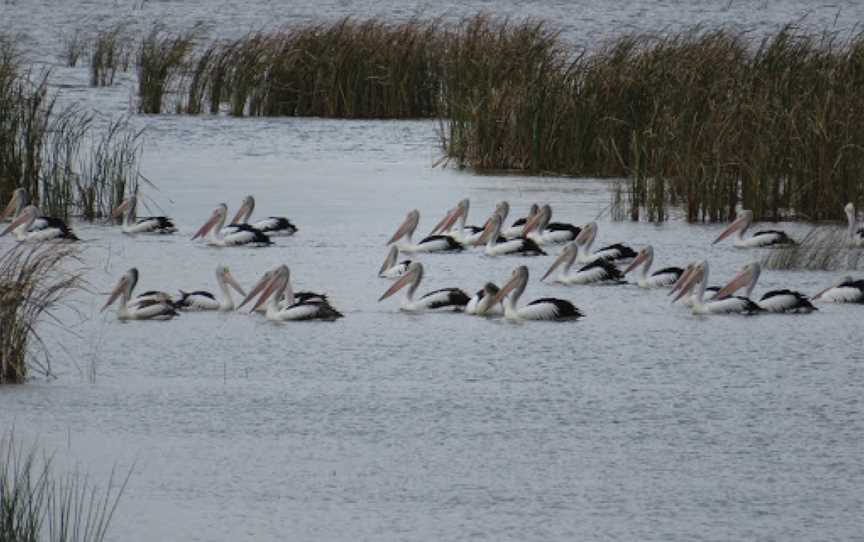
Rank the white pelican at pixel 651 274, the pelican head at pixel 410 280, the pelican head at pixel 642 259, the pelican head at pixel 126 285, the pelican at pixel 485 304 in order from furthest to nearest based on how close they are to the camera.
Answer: the pelican head at pixel 642 259, the white pelican at pixel 651 274, the pelican head at pixel 410 280, the pelican at pixel 485 304, the pelican head at pixel 126 285

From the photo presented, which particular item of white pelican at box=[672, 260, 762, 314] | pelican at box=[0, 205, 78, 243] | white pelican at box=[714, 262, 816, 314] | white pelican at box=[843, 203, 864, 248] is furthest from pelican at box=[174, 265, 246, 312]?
white pelican at box=[843, 203, 864, 248]

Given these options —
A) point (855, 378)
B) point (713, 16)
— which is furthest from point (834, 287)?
point (713, 16)

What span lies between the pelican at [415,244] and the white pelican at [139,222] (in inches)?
68.0

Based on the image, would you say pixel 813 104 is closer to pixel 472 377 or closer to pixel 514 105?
pixel 514 105

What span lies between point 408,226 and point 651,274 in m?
2.15

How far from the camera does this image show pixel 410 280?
1165 centimetres

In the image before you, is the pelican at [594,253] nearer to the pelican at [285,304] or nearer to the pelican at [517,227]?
the pelican at [517,227]

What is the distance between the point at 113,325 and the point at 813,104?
7.06m

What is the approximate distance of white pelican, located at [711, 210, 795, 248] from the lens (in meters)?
13.6

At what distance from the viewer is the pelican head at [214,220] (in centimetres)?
1376

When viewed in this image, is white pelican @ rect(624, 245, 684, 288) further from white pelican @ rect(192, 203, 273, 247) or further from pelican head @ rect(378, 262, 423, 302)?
white pelican @ rect(192, 203, 273, 247)

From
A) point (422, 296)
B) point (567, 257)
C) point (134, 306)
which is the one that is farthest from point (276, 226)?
point (134, 306)

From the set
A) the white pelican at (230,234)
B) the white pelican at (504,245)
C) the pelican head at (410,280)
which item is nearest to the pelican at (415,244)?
the white pelican at (504,245)

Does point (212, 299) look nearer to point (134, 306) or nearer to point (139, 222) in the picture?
point (134, 306)
